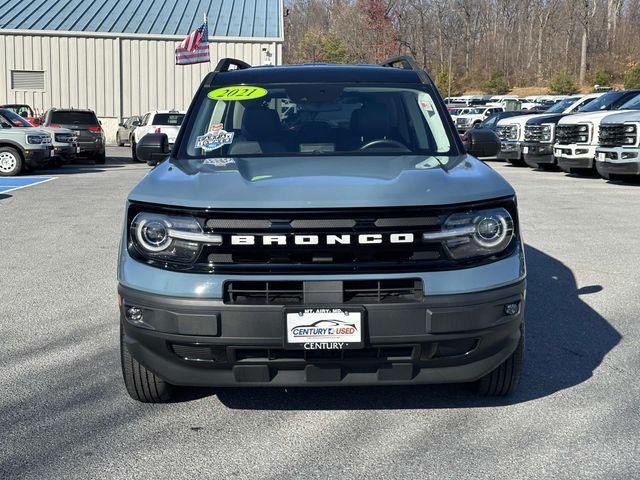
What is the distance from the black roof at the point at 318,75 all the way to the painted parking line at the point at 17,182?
1144cm

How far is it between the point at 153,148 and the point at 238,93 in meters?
0.72

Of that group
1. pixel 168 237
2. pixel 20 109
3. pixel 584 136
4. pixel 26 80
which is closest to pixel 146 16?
pixel 26 80

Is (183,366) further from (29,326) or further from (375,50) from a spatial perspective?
(375,50)

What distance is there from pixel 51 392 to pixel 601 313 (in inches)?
156

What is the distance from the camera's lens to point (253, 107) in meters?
5.07

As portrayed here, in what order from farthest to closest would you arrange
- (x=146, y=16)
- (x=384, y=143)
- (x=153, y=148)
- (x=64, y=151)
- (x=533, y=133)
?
(x=146, y=16) < (x=64, y=151) < (x=533, y=133) < (x=153, y=148) < (x=384, y=143)

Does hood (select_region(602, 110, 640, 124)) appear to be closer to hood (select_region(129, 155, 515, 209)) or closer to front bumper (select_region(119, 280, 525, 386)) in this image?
hood (select_region(129, 155, 515, 209))

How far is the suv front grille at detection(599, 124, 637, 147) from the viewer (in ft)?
50.1

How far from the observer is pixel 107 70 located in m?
36.5

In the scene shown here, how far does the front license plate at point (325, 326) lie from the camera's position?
11.3 ft

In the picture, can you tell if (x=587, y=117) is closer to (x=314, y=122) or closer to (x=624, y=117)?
(x=624, y=117)

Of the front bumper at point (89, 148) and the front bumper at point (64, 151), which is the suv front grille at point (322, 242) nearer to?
the front bumper at point (64, 151)

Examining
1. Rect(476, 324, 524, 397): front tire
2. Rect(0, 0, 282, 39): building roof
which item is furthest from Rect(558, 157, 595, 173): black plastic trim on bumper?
Rect(0, 0, 282, 39): building roof

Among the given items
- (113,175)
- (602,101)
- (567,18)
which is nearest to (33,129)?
(113,175)
